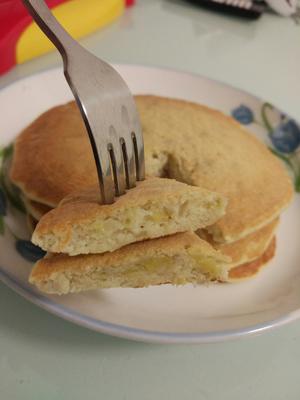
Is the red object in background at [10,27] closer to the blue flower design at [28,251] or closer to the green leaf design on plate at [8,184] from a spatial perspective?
the green leaf design on plate at [8,184]

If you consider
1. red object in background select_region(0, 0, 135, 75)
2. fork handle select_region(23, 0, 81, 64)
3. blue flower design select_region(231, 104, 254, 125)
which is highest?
fork handle select_region(23, 0, 81, 64)

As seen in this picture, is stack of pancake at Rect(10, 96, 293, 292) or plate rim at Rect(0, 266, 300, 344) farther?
stack of pancake at Rect(10, 96, 293, 292)

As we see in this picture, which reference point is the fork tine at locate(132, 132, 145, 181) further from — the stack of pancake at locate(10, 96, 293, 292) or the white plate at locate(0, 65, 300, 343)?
the white plate at locate(0, 65, 300, 343)

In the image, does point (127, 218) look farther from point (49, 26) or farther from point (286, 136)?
point (286, 136)

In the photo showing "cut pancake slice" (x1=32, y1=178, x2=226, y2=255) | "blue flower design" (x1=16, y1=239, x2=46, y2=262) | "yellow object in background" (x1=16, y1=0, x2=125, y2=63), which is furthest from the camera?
"yellow object in background" (x1=16, y1=0, x2=125, y2=63)

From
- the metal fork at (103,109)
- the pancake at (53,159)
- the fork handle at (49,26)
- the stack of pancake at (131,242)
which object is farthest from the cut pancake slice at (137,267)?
the fork handle at (49,26)

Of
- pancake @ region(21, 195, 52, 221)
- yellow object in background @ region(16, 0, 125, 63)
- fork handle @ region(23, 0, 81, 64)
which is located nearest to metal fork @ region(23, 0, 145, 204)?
fork handle @ region(23, 0, 81, 64)

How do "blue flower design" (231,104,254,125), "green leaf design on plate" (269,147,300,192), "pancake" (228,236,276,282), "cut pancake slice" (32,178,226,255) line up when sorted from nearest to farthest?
"cut pancake slice" (32,178,226,255) → "pancake" (228,236,276,282) → "green leaf design on plate" (269,147,300,192) → "blue flower design" (231,104,254,125)
